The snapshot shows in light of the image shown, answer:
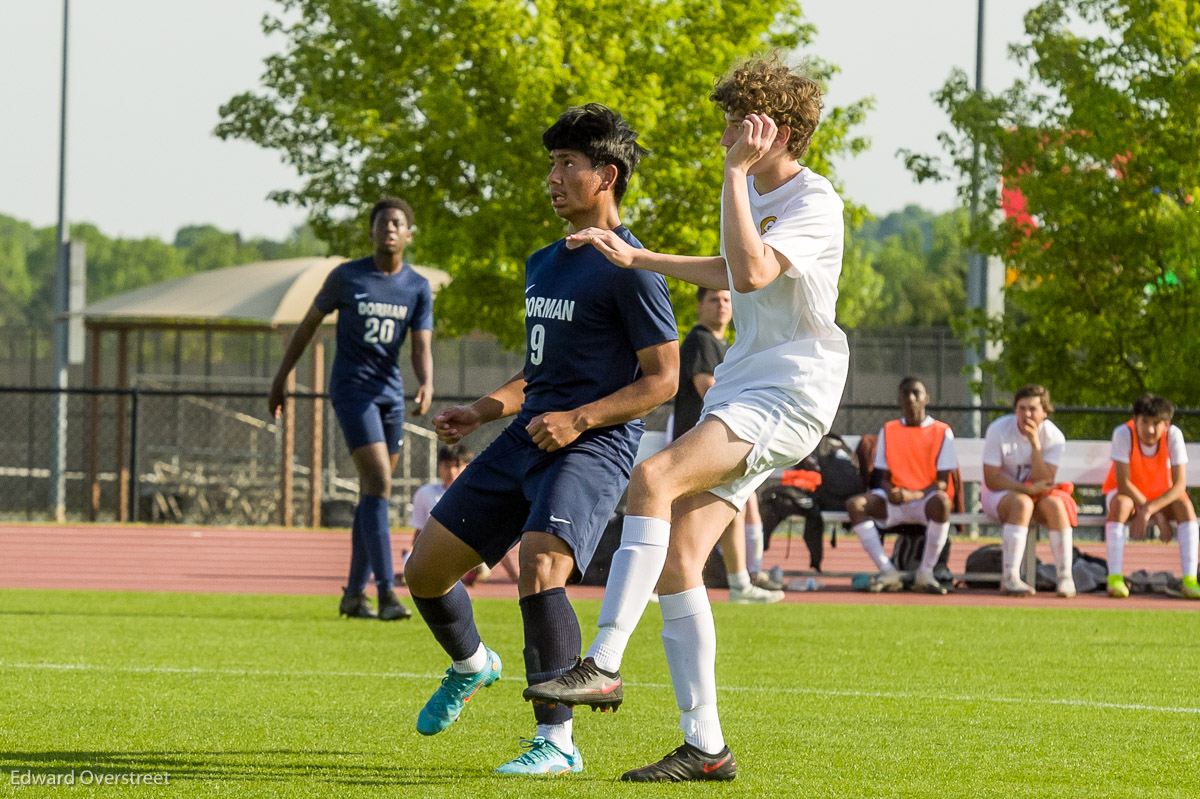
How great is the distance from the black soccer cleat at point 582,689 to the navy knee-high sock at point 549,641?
35 centimetres

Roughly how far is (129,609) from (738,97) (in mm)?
6927

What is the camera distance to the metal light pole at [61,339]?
22.4 metres

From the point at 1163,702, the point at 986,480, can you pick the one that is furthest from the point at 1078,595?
the point at 1163,702

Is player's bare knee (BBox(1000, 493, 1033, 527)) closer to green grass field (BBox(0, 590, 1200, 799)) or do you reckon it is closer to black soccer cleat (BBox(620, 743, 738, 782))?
green grass field (BBox(0, 590, 1200, 799))

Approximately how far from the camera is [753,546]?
12133 millimetres

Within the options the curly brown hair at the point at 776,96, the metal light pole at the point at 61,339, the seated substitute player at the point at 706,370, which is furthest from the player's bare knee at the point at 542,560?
the metal light pole at the point at 61,339

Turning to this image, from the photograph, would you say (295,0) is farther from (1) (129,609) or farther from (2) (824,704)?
(2) (824,704)

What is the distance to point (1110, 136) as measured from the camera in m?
18.2

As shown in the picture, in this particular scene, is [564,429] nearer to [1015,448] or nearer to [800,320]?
[800,320]

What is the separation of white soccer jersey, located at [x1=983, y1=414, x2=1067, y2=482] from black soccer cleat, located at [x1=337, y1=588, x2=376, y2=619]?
5178 millimetres

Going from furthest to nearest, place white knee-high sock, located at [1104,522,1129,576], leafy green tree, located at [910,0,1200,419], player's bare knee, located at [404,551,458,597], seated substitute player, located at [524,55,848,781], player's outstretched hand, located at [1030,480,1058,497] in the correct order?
1. leafy green tree, located at [910,0,1200,419]
2. white knee-high sock, located at [1104,522,1129,576]
3. player's outstretched hand, located at [1030,480,1058,497]
4. player's bare knee, located at [404,551,458,597]
5. seated substitute player, located at [524,55,848,781]

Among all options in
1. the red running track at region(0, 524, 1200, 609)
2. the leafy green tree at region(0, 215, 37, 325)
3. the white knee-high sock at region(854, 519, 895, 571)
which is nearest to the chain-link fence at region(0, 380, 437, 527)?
the red running track at region(0, 524, 1200, 609)

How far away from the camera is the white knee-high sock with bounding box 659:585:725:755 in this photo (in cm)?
430

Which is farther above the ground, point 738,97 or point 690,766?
point 738,97
